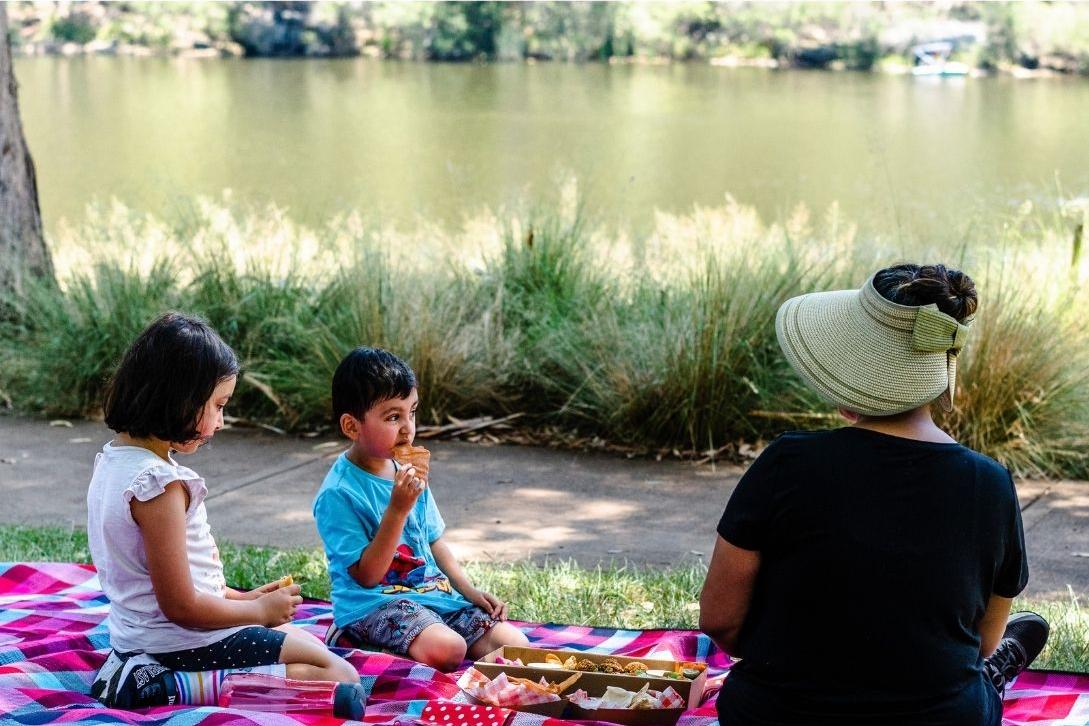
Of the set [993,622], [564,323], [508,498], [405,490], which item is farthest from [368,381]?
[564,323]

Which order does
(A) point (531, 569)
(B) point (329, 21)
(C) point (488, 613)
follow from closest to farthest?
(C) point (488, 613) < (A) point (531, 569) < (B) point (329, 21)

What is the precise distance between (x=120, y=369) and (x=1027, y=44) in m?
50.3

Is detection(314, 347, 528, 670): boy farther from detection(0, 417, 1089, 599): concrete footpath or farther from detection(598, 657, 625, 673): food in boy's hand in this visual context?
detection(0, 417, 1089, 599): concrete footpath

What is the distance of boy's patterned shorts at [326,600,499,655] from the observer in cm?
355

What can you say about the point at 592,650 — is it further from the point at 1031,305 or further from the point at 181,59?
the point at 181,59

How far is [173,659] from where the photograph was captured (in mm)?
3117

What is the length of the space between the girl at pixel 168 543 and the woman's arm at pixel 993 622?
147 centimetres

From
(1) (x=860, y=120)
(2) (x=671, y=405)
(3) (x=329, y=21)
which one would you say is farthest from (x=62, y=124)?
(3) (x=329, y=21)

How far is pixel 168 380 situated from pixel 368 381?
2.16ft

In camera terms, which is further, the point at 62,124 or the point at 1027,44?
the point at 1027,44

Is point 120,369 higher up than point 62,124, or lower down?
higher up

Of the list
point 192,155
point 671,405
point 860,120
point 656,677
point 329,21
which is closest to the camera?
point 656,677

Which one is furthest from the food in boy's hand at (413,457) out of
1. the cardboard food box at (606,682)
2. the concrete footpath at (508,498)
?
the concrete footpath at (508,498)

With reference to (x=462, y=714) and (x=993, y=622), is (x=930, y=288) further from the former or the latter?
(x=462, y=714)
